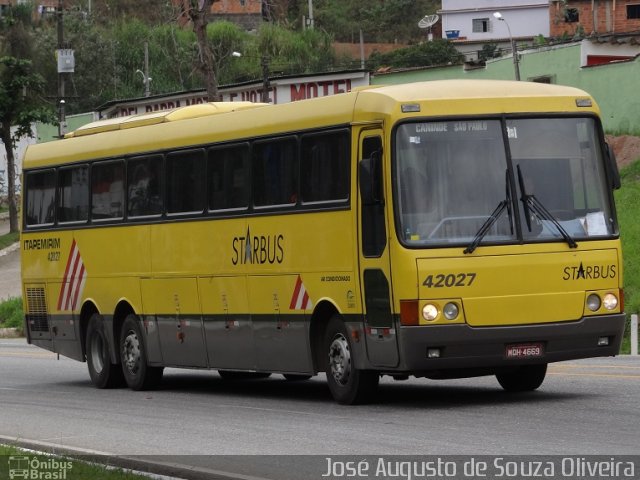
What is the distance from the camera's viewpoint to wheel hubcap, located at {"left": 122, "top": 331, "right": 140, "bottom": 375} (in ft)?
67.9

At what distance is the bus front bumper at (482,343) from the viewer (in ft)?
47.9

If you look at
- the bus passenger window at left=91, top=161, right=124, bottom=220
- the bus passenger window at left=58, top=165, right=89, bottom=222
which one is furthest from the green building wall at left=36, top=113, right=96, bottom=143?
the bus passenger window at left=91, top=161, right=124, bottom=220

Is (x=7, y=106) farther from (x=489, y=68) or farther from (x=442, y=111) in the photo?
(x=442, y=111)

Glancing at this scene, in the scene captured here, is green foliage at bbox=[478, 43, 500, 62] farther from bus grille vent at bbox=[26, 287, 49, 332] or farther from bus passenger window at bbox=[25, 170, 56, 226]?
bus grille vent at bbox=[26, 287, 49, 332]

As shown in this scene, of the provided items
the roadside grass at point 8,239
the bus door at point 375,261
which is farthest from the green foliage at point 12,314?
the bus door at point 375,261

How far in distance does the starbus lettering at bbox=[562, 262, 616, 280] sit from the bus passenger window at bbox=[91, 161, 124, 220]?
25.7ft

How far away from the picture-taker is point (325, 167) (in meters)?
16.3

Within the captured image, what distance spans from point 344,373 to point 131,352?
5.65m

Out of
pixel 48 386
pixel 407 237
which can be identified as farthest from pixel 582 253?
pixel 48 386

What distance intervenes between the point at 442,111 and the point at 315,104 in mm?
1875

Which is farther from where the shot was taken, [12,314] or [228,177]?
[12,314]

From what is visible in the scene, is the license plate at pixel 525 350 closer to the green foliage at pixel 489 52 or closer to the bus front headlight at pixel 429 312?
the bus front headlight at pixel 429 312

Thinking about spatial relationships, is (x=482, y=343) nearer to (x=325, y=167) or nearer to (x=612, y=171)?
(x=612, y=171)

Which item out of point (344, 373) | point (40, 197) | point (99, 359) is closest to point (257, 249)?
point (344, 373)
